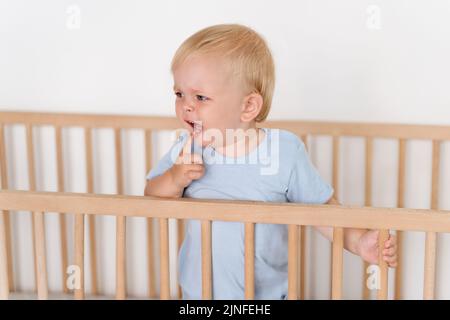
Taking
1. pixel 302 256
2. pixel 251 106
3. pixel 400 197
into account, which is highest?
pixel 251 106

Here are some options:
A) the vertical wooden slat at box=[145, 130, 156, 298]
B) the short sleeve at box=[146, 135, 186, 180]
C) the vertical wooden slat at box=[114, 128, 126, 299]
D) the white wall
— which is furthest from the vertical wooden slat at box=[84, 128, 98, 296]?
the vertical wooden slat at box=[114, 128, 126, 299]

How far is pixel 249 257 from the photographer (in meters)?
1.07

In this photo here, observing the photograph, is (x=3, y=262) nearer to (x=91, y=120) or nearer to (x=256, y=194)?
(x=256, y=194)

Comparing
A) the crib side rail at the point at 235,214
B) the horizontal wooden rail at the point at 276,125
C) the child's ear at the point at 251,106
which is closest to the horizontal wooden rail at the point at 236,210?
the crib side rail at the point at 235,214

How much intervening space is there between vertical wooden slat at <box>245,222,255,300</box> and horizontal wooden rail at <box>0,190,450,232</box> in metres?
0.02

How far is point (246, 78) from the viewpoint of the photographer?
121 centimetres

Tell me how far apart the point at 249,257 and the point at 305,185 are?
26 centimetres

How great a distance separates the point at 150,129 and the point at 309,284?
507 mm

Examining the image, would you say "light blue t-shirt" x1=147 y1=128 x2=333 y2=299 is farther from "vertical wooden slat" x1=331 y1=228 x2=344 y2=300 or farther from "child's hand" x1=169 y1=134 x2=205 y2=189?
"vertical wooden slat" x1=331 y1=228 x2=344 y2=300

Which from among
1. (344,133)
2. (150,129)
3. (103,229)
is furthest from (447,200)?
(103,229)

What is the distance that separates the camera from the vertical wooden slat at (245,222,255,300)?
3.44ft

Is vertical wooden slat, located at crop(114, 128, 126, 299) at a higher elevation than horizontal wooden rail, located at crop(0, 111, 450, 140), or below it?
below

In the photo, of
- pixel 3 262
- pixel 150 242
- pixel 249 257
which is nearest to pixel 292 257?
pixel 249 257
